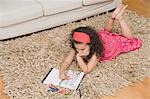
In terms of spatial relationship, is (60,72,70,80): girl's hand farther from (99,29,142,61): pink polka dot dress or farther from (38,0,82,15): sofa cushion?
(38,0,82,15): sofa cushion

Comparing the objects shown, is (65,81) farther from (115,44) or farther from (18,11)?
(18,11)

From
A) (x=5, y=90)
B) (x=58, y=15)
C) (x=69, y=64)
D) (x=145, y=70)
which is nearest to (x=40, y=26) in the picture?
(x=58, y=15)

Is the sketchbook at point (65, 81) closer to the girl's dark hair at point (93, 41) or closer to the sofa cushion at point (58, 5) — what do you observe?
the girl's dark hair at point (93, 41)

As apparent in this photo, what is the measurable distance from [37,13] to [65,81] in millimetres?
832

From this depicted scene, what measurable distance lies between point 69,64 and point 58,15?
0.73 metres

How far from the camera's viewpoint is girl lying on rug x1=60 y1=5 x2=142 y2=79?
7.69 ft

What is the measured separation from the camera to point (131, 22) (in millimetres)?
3188

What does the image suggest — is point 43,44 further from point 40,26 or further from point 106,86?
point 106,86

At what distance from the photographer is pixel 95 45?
2.41m

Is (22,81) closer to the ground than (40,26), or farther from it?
closer to the ground

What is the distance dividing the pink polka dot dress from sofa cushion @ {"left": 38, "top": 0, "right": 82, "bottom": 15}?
47cm

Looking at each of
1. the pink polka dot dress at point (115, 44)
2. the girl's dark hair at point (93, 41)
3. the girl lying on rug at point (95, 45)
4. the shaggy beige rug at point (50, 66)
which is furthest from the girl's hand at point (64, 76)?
the pink polka dot dress at point (115, 44)

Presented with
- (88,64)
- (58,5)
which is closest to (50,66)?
(88,64)

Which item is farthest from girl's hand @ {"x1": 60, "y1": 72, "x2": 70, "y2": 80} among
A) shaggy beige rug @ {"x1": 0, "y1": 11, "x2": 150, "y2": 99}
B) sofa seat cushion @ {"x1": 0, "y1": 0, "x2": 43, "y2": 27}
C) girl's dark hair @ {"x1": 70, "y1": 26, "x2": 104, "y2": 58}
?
sofa seat cushion @ {"x1": 0, "y1": 0, "x2": 43, "y2": 27}
